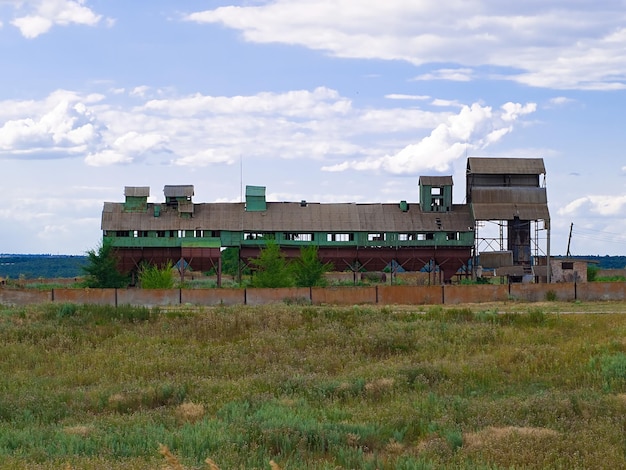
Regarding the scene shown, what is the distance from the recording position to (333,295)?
159 feet

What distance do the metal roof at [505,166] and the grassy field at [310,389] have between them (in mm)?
30981

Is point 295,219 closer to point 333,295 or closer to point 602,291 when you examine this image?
point 333,295

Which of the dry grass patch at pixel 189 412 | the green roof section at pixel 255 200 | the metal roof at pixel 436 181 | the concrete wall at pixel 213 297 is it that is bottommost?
the dry grass patch at pixel 189 412

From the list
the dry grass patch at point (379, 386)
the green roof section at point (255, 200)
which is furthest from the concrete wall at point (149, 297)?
the dry grass patch at point (379, 386)

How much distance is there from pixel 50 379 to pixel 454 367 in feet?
44.0

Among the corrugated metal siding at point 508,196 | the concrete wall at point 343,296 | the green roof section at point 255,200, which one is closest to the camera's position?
the concrete wall at point 343,296

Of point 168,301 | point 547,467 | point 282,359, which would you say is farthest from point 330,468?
point 168,301

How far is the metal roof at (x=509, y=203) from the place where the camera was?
69125 mm

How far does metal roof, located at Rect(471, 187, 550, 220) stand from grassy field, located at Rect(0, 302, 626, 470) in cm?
2850

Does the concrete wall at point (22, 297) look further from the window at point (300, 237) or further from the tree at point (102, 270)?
the window at point (300, 237)

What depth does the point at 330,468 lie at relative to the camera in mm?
14859

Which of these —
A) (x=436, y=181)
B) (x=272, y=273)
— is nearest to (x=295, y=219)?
(x=272, y=273)

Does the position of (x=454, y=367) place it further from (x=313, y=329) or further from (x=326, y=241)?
(x=326, y=241)

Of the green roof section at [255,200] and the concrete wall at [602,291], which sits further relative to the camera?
the green roof section at [255,200]
